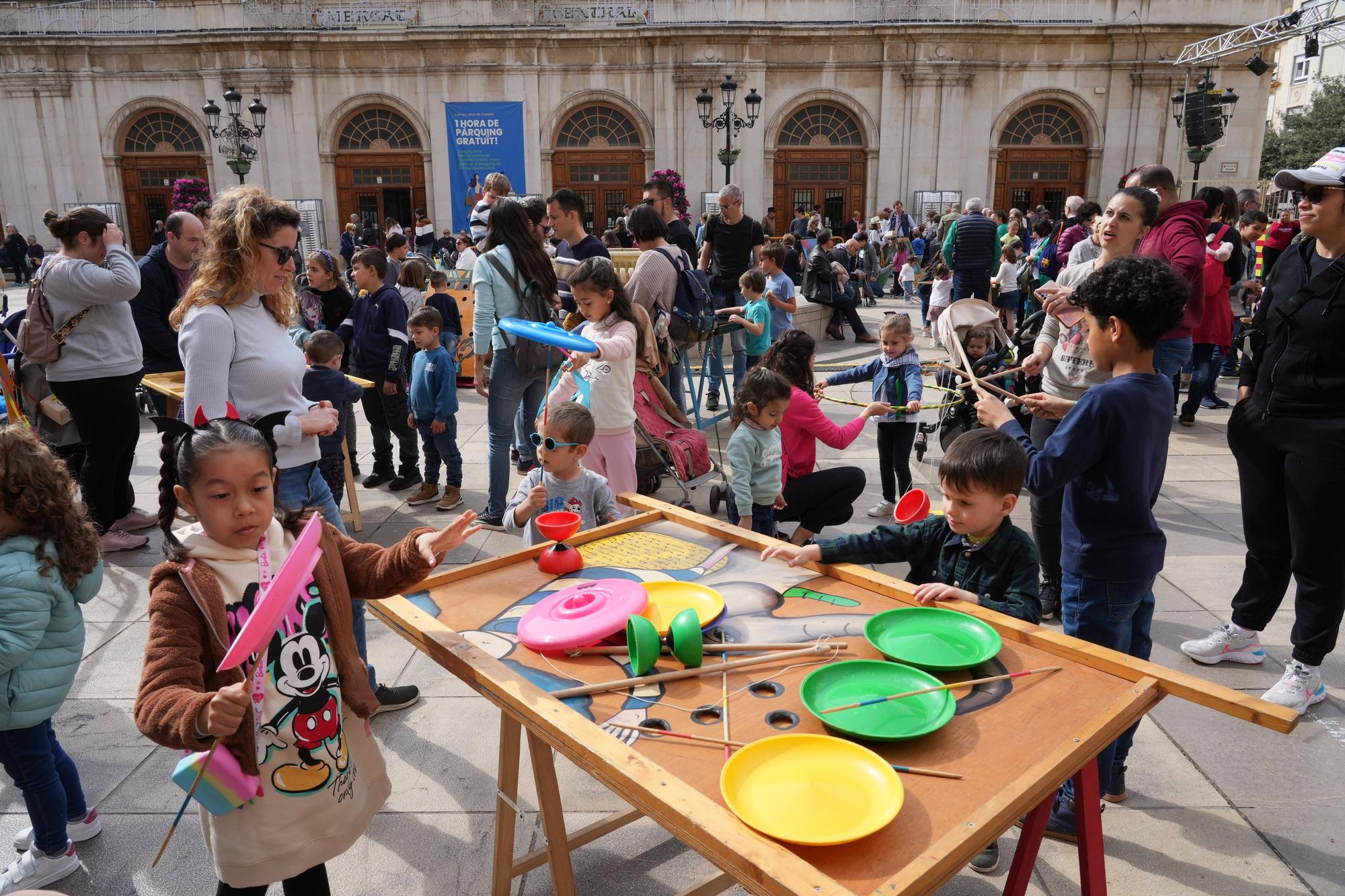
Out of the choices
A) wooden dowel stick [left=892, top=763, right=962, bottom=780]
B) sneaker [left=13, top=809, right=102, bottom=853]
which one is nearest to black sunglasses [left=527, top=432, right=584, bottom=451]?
sneaker [left=13, top=809, right=102, bottom=853]

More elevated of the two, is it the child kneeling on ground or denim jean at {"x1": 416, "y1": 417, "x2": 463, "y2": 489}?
the child kneeling on ground

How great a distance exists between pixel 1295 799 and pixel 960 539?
152 centimetres

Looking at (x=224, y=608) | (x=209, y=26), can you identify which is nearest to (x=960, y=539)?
(x=224, y=608)

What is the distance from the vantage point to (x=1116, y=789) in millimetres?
2854

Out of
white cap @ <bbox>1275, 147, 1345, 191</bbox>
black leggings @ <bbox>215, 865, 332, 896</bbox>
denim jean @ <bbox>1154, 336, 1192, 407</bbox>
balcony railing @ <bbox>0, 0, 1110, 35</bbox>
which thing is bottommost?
black leggings @ <bbox>215, 865, 332, 896</bbox>

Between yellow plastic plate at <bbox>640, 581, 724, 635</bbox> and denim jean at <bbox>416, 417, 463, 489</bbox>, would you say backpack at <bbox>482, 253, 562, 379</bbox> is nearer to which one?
denim jean at <bbox>416, 417, 463, 489</bbox>

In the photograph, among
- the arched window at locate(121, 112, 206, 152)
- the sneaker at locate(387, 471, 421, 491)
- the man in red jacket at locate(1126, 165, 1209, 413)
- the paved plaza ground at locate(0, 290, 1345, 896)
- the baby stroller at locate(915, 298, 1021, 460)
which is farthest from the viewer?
the arched window at locate(121, 112, 206, 152)

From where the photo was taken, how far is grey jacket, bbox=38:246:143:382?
14.9ft

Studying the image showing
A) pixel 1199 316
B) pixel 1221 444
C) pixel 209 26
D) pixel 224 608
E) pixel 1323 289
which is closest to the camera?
pixel 224 608

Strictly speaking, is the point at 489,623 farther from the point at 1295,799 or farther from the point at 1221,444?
the point at 1221,444

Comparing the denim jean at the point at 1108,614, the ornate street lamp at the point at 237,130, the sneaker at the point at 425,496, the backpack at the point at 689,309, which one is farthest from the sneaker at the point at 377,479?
the ornate street lamp at the point at 237,130

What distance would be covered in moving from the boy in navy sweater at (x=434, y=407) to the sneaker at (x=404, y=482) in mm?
361

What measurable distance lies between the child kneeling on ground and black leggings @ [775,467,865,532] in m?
2.08

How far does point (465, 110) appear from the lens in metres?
23.7
